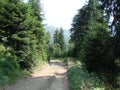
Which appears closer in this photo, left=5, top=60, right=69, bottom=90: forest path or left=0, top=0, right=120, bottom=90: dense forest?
left=5, top=60, right=69, bottom=90: forest path

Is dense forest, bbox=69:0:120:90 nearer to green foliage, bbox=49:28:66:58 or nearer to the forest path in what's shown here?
the forest path

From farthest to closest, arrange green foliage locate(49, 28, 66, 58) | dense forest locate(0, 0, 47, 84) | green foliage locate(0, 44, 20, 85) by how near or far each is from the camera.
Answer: green foliage locate(49, 28, 66, 58)
dense forest locate(0, 0, 47, 84)
green foliage locate(0, 44, 20, 85)

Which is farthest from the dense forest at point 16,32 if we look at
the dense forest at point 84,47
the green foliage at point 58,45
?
the green foliage at point 58,45

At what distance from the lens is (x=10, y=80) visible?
17688mm

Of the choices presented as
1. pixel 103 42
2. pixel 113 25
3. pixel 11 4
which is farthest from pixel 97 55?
pixel 11 4

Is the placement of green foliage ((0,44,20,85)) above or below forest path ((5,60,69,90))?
above

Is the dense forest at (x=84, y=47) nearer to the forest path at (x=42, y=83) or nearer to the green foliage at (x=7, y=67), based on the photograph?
the green foliage at (x=7, y=67)

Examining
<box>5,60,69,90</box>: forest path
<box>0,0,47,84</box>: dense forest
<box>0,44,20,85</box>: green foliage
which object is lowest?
<box>5,60,69,90</box>: forest path

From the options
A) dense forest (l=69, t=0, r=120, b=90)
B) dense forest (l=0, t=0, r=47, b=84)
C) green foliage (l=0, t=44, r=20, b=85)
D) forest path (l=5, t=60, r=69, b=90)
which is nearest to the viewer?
forest path (l=5, t=60, r=69, b=90)

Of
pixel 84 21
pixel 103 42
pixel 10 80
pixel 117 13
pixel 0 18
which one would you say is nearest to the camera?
pixel 10 80

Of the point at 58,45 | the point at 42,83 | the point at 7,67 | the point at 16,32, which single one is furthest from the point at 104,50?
the point at 58,45

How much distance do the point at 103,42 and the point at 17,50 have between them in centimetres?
855

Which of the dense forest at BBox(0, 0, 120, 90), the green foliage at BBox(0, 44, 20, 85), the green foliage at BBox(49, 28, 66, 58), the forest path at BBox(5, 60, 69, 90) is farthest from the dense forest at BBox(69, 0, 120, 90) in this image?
the green foliage at BBox(49, 28, 66, 58)

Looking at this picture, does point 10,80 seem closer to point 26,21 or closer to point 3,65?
point 3,65
